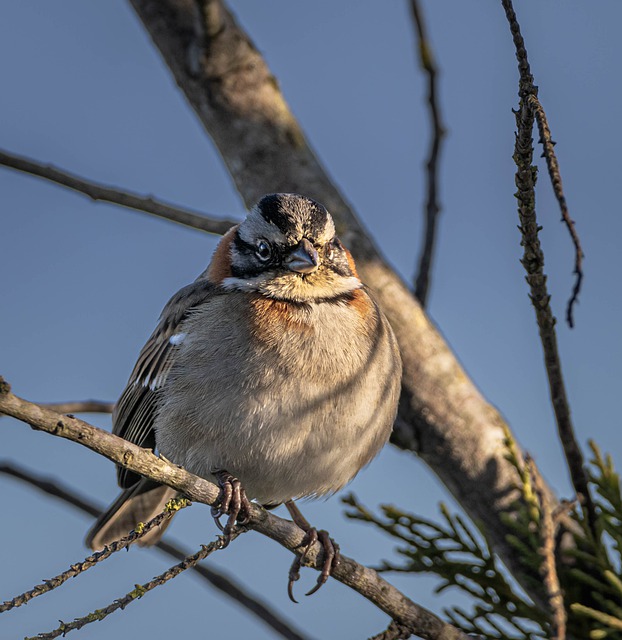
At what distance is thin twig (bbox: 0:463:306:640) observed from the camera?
4.66 meters

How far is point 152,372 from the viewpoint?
5.13 metres

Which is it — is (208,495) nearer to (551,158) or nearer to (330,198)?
(551,158)

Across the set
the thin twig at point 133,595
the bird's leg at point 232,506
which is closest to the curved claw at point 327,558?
the bird's leg at point 232,506

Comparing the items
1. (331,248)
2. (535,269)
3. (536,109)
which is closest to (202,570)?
(331,248)

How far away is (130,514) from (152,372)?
1.12 metres

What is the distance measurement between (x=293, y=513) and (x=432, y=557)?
3.75ft

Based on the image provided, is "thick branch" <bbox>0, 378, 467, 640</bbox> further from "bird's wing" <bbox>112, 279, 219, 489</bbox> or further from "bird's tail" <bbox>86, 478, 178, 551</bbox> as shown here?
"bird's tail" <bbox>86, 478, 178, 551</bbox>

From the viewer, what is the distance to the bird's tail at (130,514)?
5.45 metres

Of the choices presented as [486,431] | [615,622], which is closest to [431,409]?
[486,431]

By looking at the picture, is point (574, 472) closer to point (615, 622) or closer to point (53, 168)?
point (615, 622)

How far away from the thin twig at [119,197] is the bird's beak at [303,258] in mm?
729

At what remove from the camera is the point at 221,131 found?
18.6ft

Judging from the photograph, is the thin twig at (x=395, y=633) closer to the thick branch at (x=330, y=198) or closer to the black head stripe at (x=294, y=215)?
the thick branch at (x=330, y=198)

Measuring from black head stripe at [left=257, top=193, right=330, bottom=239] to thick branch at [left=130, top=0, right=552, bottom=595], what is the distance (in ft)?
1.77
